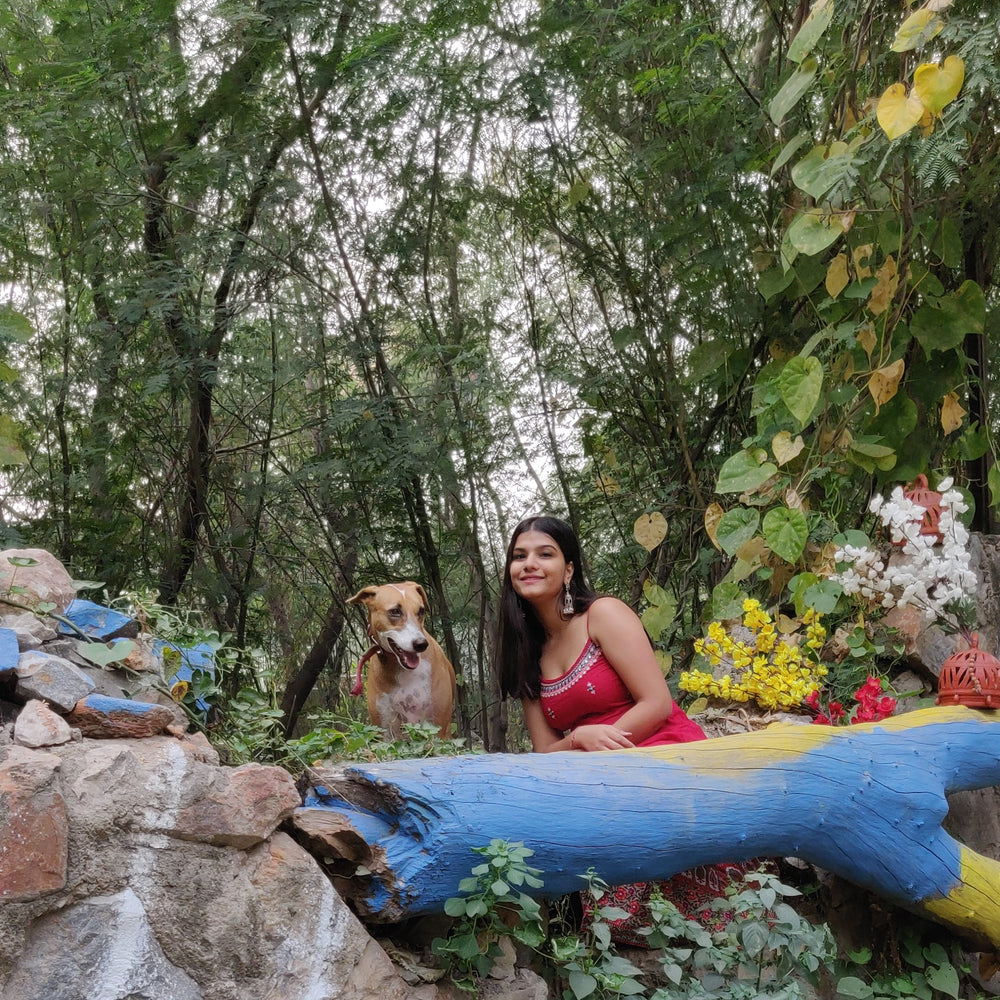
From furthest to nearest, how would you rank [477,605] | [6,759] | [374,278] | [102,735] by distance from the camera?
[477,605]
[374,278]
[102,735]
[6,759]

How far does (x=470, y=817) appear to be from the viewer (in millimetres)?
1771

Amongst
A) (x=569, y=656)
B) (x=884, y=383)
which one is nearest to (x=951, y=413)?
(x=884, y=383)

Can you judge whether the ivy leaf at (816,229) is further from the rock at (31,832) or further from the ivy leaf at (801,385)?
the rock at (31,832)

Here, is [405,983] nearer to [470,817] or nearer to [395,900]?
[395,900]

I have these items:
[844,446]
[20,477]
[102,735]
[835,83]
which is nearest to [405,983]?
[102,735]

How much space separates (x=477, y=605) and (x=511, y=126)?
8.89 ft

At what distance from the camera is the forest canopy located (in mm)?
3285

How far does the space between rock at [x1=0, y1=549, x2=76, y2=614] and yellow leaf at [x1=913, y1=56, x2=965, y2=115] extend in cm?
220

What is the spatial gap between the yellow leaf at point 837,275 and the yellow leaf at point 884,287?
9cm

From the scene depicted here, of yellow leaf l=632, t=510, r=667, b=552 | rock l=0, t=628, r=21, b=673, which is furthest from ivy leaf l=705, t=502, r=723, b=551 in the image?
rock l=0, t=628, r=21, b=673

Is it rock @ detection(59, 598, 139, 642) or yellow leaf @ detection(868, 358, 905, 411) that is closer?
rock @ detection(59, 598, 139, 642)

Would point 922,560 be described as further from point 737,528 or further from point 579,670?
point 579,670

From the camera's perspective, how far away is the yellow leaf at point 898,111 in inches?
97.0

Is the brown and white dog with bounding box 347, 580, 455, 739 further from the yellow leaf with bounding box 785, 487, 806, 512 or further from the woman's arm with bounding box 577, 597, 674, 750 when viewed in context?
the yellow leaf with bounding box 785, 487, 806, 512
